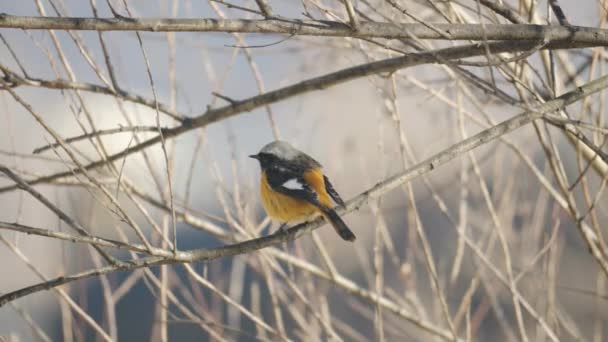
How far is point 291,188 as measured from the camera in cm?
436

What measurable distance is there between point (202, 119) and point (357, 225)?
3931 millimetres

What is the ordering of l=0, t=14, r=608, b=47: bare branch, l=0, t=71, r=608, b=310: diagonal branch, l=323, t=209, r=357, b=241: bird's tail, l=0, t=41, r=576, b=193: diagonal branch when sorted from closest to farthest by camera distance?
l=0, t=14, r=608, b=47: bare branch, l=0, t=71, r=608, b=310: diagonal branch, l=0, t=41, r=576, b=193: diagonal branch, l=323, t=209, r=357, b=241: bird's tail

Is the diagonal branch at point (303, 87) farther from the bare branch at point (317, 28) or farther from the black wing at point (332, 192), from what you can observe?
the black wing at point (332, 192)

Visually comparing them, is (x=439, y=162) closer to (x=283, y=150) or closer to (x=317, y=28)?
(x=317, y=28)

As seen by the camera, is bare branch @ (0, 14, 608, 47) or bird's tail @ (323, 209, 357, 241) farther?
bird's tail @ (323, 209, 357, 241)

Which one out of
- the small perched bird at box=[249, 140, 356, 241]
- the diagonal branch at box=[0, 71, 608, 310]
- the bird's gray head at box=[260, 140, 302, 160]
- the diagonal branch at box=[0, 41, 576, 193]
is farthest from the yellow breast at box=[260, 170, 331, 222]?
the diagonal branch at box=[0, 71, 608, 310]

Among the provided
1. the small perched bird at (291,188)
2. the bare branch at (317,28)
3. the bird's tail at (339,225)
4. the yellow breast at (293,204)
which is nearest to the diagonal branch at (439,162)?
the bare branch at (317,28)

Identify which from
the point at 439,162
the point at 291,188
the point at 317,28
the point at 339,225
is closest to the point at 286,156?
the point at 291,188

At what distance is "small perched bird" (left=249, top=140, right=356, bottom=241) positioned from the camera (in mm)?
4148

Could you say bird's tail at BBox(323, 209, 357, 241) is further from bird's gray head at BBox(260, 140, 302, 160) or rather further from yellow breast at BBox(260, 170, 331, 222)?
bird's gray head at BBox(260, 140, 302, 160)

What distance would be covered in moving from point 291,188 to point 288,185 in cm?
8

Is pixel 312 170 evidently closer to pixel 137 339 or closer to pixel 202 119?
pixel 202 119

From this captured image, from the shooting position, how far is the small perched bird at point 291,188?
4148 mm

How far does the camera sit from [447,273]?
841 centimetres
